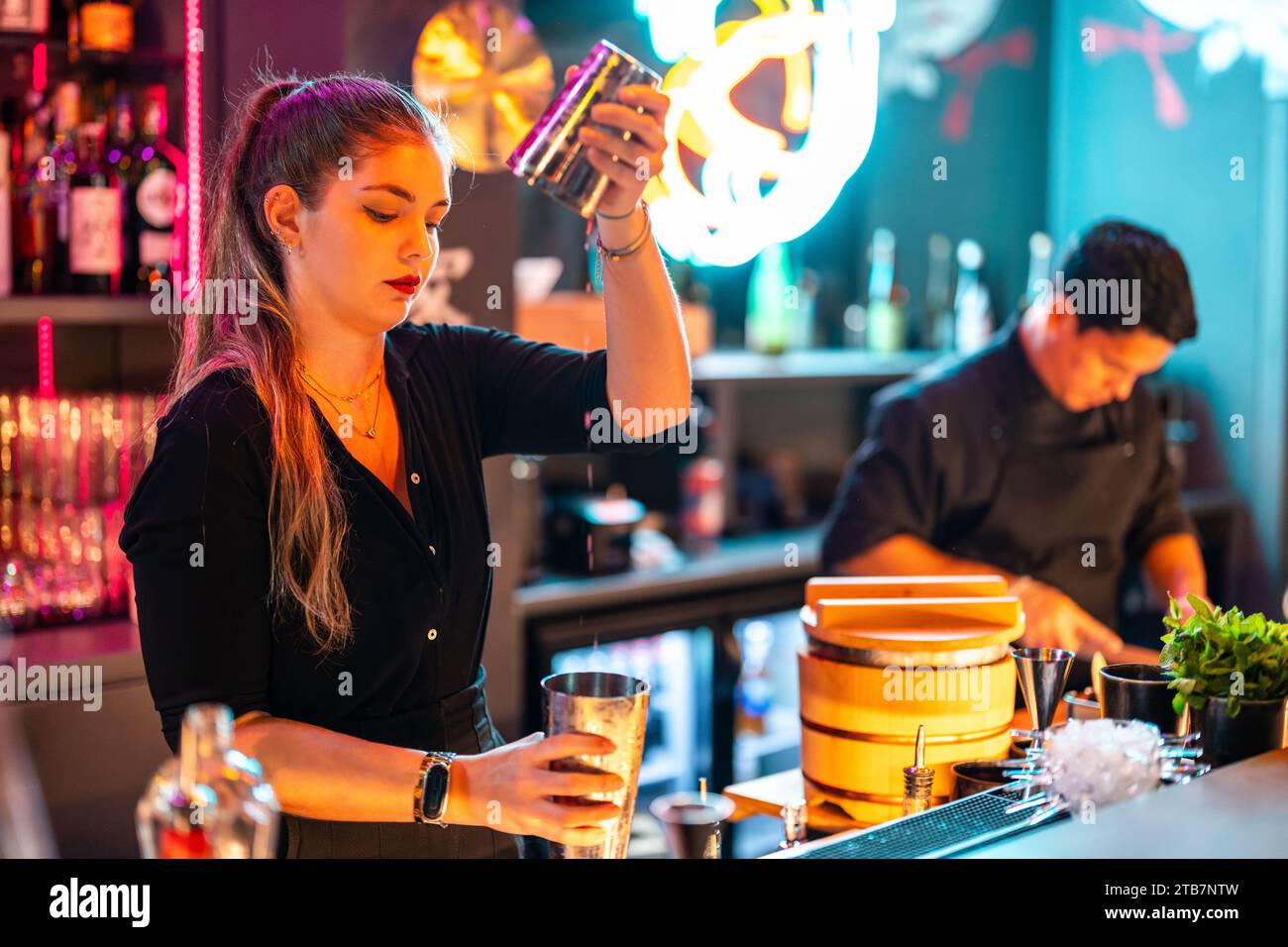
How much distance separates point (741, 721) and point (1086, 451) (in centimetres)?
162

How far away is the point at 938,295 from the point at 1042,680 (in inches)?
126

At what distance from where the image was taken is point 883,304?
4289mm

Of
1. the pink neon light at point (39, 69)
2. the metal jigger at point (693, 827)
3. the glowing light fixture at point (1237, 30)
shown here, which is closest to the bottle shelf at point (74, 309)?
the pink neon light at point (39, 69)

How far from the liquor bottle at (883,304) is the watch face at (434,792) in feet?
10.8

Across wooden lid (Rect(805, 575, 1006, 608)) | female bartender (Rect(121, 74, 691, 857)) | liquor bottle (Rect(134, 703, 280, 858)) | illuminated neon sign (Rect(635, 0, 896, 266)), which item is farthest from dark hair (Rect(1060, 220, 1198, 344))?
liquor bottle (Rect(134, 703, 280, 858))

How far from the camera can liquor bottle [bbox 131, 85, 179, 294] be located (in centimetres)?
254

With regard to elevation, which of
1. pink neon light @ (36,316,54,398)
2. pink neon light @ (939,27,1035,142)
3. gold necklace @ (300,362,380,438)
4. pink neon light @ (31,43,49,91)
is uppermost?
pink neon light @ (939,27,1035,142)

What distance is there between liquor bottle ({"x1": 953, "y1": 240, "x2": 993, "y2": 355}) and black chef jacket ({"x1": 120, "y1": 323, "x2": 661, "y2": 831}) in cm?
297

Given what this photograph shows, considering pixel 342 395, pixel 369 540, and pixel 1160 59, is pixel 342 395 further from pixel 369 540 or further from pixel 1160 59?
pixel 1160 59

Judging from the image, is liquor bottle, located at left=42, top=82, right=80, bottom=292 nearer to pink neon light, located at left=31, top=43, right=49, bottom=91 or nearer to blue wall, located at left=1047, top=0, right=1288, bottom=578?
pink neon light, located at left=31, top=43, right=49, bottom=91

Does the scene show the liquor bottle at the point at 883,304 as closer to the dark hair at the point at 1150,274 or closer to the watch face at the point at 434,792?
the dark hair at the point at 1150,274

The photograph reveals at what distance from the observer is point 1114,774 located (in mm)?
1231

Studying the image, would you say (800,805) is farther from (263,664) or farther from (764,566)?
(764,566)

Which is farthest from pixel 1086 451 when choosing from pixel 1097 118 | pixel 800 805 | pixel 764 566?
pixel 1097 118
